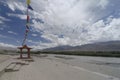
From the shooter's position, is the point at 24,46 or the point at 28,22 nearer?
the point at 28,22

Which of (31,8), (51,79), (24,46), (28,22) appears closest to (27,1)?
(31,8)

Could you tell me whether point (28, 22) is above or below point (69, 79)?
above

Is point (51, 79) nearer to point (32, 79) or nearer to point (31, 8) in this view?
point (32, 79)

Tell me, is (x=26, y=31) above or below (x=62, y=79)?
above

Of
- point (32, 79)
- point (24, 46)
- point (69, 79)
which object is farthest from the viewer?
point (24, 46)

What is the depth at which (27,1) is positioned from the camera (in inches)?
1038

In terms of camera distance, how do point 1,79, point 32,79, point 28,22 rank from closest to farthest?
point 1,79 → point 32,79 → point 28,22

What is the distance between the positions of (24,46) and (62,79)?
26990 millimetres

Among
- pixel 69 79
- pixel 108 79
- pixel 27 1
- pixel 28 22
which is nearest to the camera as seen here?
pixel 69 79

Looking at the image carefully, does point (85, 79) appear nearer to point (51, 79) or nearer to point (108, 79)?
point (108, 79)

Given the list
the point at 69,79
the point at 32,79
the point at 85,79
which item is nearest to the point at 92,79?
the point at 85,79

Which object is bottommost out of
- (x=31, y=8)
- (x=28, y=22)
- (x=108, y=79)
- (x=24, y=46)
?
(x=108, y=79)

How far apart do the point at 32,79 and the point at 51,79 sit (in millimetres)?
1405

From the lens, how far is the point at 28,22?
28469 millimetres
